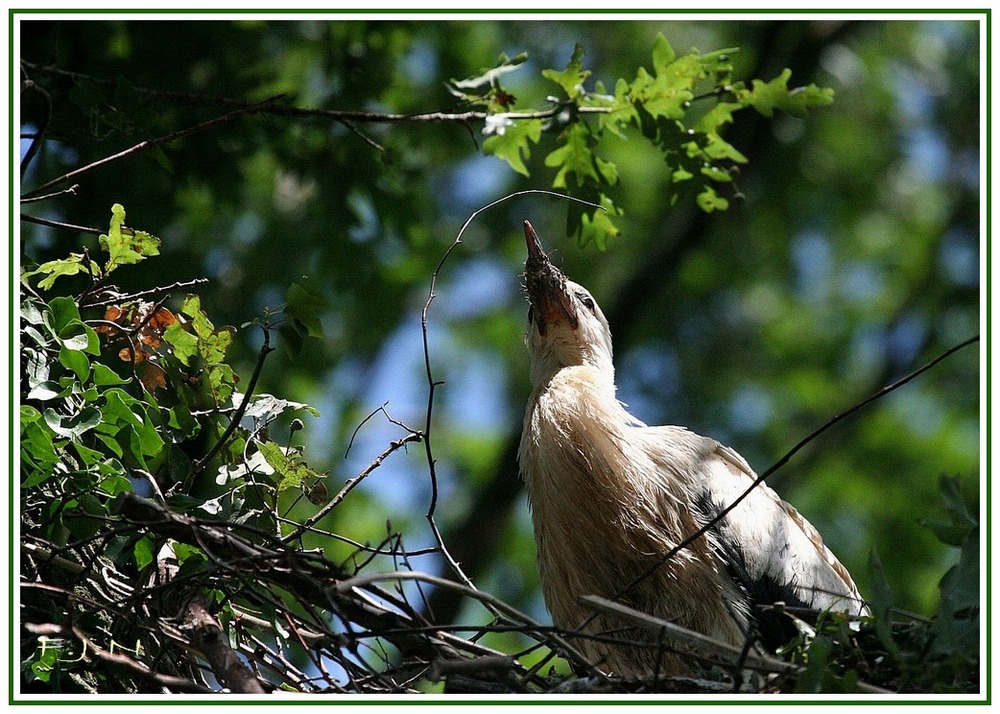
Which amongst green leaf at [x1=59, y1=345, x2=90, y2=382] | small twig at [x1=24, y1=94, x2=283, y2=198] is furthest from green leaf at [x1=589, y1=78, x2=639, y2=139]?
green leaf at [x1=59, y1=345, x2=90, y2=382]

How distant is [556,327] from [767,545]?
1333 mm

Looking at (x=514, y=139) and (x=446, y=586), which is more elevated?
(x=514, y=139)

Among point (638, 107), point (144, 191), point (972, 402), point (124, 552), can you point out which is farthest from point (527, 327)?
point (972, 402)

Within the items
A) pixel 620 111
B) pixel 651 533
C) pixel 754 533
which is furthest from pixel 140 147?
pixel 754 533

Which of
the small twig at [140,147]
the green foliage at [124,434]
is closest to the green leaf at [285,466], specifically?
the green foliage at [124,434]

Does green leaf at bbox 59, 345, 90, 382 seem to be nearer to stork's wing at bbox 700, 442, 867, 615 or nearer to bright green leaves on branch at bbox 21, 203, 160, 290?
bright green leaves on branch at bbox 21, 203, 160, 290

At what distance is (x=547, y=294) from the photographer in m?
4.48

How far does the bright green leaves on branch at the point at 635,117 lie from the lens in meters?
3.40

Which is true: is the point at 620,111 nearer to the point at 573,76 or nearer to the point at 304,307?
the point at 573,76

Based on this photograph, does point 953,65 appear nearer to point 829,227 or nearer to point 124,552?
point 829,227

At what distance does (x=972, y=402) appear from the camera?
10.5 m

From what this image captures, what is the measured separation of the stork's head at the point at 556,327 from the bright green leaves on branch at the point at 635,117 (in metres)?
0.70
